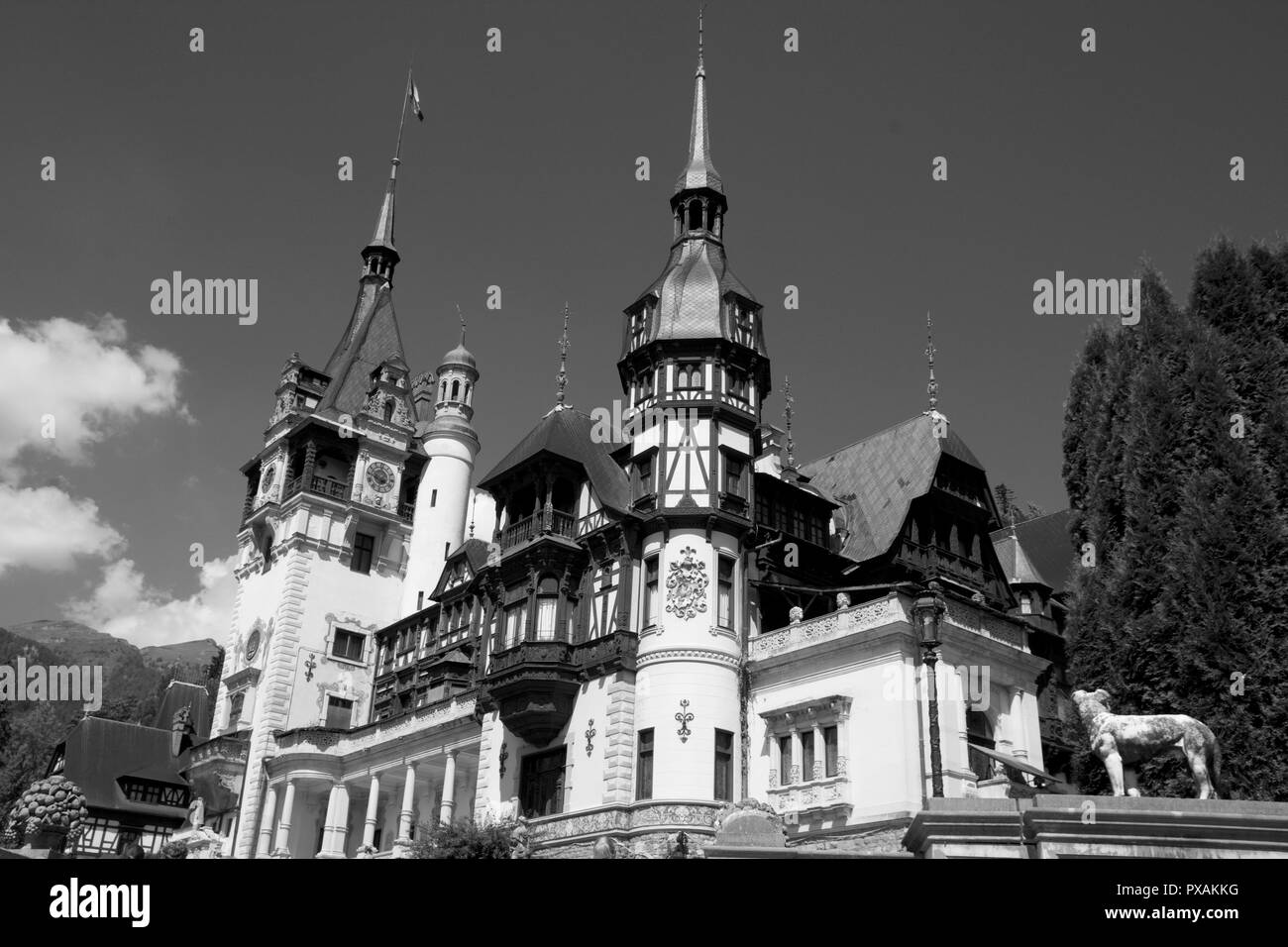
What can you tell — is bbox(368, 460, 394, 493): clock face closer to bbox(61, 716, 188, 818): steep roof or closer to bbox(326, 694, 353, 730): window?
bbox(326, 694, 353, 730): window

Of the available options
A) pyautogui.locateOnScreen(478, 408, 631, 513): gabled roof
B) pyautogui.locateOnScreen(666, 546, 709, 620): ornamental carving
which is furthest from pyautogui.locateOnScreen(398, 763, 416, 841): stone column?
pyautogui.locateOnScreen(666, 546, 709, 620): ornamental carving

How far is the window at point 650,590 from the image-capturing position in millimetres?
37594

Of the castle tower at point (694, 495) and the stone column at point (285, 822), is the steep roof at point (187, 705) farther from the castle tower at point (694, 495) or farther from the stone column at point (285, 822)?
the castle tower at point (694, 495)

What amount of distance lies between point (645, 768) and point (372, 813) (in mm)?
16311

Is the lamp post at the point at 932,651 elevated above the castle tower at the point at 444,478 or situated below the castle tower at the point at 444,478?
below

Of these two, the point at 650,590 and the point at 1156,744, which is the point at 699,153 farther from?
the point at 1156,744

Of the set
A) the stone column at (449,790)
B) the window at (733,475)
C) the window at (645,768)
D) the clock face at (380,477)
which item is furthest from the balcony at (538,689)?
the clock face at (380,477)

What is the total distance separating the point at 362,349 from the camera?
68.6m

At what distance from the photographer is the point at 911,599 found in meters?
33.6

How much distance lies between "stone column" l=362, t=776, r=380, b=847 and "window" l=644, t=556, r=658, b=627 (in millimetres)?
16034

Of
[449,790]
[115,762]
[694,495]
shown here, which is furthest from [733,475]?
[115,762]

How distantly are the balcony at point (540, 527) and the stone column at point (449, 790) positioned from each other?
338 inches
